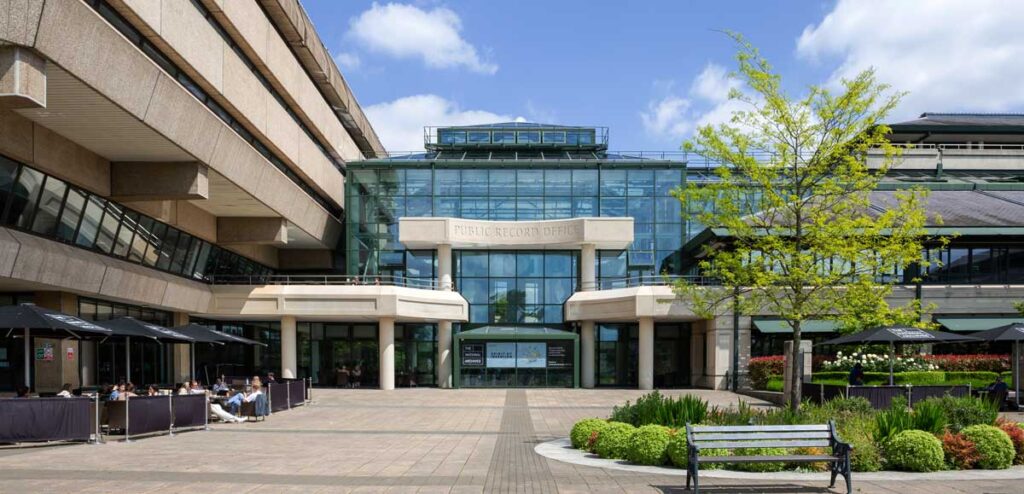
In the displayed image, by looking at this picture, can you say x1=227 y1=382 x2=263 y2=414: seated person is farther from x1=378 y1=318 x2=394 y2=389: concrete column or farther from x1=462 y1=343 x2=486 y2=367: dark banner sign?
x1=462 y1=343 x2=486 y2=367: dark banner sign

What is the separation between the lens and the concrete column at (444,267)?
45406mm

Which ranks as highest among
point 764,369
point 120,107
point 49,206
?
point 120,107

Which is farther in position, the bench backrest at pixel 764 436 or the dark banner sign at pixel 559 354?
the dark banner sign at pixel 559 354

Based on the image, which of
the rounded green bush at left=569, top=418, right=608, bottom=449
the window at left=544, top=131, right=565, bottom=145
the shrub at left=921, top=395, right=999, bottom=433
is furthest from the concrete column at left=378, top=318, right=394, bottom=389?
the shrub at left=921, top=395, right=999, bottom=433

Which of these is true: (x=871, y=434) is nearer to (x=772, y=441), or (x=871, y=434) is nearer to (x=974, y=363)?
(x=772, y=441)

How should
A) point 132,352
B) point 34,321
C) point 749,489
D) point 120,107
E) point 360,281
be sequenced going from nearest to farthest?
point 749,489 < point 34,321 < point 120,107 < point 132,352 < point 360,281

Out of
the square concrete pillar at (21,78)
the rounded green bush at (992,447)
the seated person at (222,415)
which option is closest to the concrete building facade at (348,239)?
the square concrete pillar at (21,78)

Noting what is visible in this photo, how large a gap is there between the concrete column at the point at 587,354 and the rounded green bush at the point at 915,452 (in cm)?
3071

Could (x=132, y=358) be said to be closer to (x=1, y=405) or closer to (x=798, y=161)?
(x=1, y=405)

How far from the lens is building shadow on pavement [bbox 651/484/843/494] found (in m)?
12.0

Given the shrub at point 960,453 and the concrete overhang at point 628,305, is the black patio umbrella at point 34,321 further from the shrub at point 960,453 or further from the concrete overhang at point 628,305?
the concrete overhang at point 628,305

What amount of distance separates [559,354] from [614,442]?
29220 mm

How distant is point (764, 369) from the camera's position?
35969 mm

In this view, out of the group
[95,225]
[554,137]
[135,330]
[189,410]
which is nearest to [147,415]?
[189,410]
